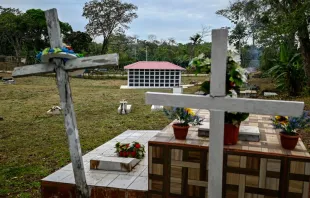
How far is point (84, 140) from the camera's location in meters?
6.01

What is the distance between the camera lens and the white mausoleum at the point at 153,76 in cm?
1955

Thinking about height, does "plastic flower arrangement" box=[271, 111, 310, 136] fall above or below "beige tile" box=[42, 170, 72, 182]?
above

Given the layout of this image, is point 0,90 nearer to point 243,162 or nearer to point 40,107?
point 40,107

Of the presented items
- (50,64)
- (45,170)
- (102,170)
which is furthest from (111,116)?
(50,64)

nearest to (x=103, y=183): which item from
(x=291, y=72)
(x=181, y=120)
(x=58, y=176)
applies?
(x=58, y=176)

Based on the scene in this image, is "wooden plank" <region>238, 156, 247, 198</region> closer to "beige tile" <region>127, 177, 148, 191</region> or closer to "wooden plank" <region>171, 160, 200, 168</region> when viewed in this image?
"wooden plank" <region>171, 160, 200, 168</region>

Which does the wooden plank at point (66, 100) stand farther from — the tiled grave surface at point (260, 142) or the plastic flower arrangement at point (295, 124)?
the plastic flower arrangement at point (295, 124)

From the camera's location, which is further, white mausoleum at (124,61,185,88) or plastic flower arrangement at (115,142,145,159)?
white mausoleum at (124,61,185,88)

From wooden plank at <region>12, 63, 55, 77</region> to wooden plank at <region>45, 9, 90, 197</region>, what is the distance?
0.30 feet

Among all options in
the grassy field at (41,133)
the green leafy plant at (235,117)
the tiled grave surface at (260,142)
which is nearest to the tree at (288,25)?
the grassy field at (41,133)

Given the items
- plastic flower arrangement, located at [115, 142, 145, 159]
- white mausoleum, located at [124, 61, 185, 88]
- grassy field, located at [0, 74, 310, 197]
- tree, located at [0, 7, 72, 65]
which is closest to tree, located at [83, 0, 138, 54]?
tree, located at [0, 7, 72, 65]

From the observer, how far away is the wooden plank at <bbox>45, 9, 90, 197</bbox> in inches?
107

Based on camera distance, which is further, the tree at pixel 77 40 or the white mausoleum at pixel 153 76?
the tree at pixel 77 40

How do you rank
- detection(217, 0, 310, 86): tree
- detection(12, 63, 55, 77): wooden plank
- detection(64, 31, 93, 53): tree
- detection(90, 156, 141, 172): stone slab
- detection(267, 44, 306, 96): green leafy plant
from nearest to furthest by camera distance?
detection(12, 63, 55, 77): wooden plank → detection(90, 156, 141, 172): stone slab → detection(217, 0, 310, 86): tree → detection(267, 44, 306, 96): green leafy plant → detection(64, 31, 93, 53): tree
